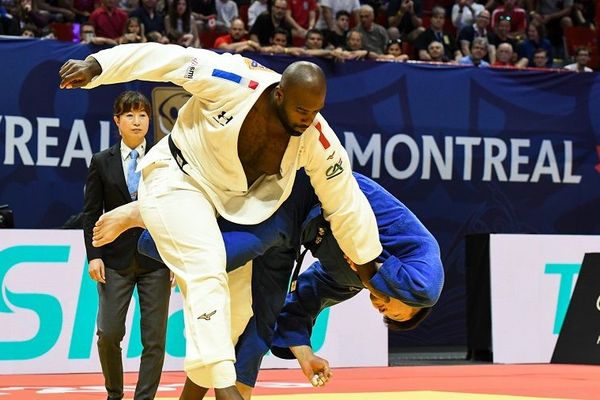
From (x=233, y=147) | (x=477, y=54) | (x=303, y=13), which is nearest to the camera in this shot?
(x=233, y=147)

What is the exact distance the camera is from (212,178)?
441 centimetres

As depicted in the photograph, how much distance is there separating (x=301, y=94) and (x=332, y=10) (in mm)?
8899

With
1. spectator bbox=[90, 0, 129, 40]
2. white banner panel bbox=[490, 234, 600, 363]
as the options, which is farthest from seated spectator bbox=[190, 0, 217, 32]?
white banner panel bbox=[490, 234, 600, 363]

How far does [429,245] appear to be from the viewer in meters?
4.68

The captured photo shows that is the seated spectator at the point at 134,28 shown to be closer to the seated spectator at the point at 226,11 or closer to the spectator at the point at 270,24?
the spectator at the point at 270,24

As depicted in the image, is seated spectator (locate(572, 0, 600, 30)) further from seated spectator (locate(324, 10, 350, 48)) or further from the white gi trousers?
the white gi trousers

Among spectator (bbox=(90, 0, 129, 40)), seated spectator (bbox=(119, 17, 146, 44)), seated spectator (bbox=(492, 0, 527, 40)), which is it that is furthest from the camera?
seated spectator (bbox=(492, 0, 527, 40))

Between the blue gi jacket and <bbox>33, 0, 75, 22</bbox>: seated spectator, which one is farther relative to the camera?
<bbox>33, 0, 75, 22</bbox>: seated spectator

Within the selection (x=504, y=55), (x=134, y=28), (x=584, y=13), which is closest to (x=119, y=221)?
(x=134, y=28)

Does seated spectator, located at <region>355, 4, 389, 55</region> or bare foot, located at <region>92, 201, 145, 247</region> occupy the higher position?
bare foot, located at <region>92, 201, 145, 247</region>

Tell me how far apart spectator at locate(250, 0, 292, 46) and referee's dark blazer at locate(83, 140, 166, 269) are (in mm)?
6162

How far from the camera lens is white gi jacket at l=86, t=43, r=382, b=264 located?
4.33 m

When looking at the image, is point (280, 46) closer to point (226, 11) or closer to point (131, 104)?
point (226, 11)

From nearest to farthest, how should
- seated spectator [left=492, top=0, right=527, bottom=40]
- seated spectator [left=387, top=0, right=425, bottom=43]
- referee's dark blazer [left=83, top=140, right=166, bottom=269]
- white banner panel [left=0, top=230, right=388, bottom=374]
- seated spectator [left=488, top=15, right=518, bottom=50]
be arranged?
referee's dark blazer [left=83, top=140, right=166, bottom=269] → white banner panel [left=0, top=230, right=388, bottom=374] → seated spectator [left=387, top=0, right=425, bottom=43] → seated spectator [left=488, top=15, right=518, bottom=50] → seated spectator [left=492, top=0, right=527, bottom=40]
